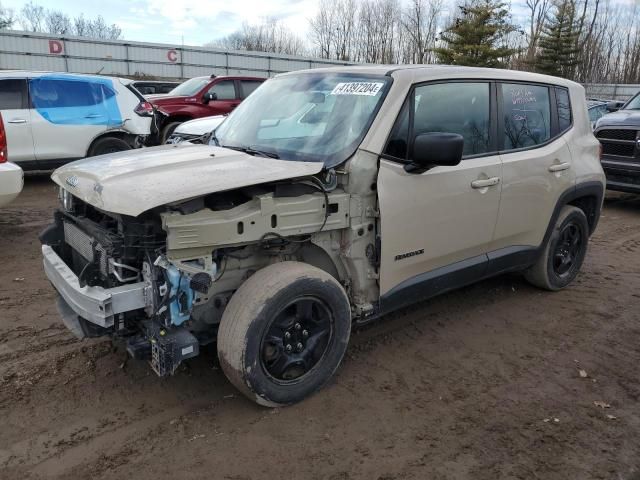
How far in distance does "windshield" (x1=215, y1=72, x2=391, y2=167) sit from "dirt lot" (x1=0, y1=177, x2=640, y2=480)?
1450 mm

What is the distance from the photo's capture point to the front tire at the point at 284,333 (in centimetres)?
292

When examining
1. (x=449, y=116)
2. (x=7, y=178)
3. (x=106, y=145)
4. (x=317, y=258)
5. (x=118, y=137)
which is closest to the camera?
(x=317, y=258)

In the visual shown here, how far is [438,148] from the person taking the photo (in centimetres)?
327

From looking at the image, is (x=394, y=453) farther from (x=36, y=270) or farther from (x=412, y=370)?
(x=36, y=270)

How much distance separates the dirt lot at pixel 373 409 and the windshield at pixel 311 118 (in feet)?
4.76

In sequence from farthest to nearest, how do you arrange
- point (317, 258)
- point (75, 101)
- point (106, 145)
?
point (106, 145)
point (75, 101)
point (317, 258)

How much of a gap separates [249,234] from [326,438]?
1.16 meters

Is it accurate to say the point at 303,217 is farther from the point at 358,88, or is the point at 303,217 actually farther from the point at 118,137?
the point at 118,137

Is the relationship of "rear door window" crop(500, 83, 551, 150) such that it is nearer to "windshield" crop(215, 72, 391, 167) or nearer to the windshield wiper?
"windshield" crop(215, 72, 391, 167)

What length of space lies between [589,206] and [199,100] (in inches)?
377

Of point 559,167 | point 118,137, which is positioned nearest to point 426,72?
point 559,167

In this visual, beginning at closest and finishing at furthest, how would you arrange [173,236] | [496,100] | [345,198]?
[173,236], [345,198], [496,100]

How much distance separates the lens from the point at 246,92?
1384cm

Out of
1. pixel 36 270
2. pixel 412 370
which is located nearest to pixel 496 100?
pixel 412 370
